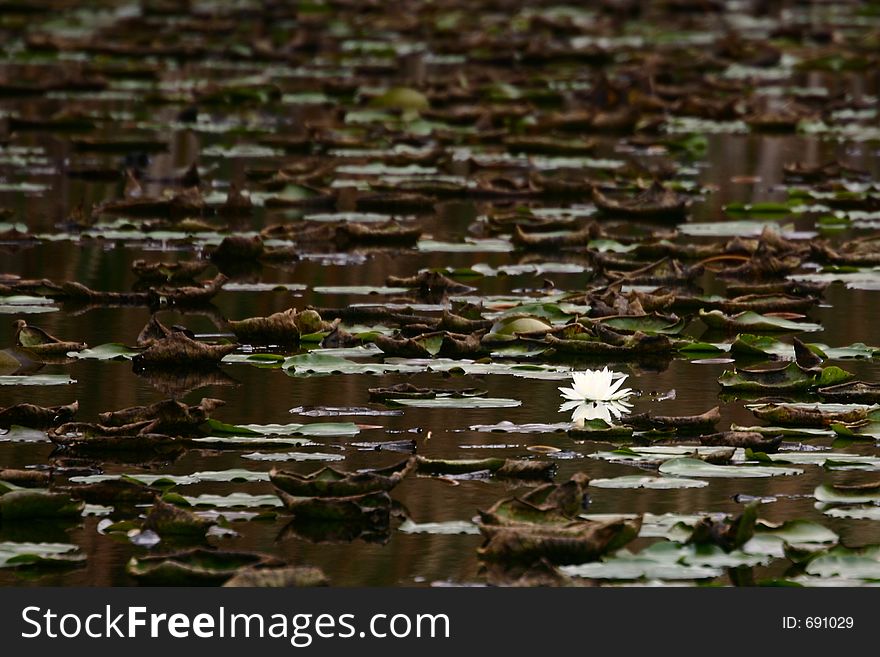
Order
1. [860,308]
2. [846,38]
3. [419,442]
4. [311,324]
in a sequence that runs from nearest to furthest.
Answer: [419,442] < [311,324] < [860,308] < [846,38]

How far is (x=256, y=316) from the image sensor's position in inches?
237

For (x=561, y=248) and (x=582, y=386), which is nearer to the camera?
(x=582, y=386)

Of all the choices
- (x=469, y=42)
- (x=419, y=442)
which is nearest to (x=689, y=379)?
(x=419, y=442)

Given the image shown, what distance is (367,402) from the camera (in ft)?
16.1

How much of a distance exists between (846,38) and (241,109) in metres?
7.74

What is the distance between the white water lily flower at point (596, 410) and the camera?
4703 mm

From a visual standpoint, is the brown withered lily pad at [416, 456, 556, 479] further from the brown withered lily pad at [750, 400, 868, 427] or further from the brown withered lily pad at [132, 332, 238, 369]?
the brown withered lily pad at [132, 332, 238, 369]

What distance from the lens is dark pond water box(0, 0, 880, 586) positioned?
3.79 m

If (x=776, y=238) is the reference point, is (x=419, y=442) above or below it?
below

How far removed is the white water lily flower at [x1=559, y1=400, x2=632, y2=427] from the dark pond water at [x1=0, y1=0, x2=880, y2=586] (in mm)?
49

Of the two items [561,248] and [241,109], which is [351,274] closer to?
[561,248]

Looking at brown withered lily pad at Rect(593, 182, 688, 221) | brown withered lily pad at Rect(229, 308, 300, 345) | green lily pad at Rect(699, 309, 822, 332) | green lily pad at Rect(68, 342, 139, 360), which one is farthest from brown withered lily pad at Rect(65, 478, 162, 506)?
brown withered lily pad at Rect(593, 182, 688, 221)

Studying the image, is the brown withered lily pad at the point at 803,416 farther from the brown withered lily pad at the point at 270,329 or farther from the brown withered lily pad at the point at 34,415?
the brown withered lily pad at the point at 34,415

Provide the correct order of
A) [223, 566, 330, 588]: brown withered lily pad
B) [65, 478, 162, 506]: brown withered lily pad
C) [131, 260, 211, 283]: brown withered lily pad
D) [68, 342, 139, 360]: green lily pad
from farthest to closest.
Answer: [131, 260, 211, 283]: brown withered lily pad
[68, 342, 139, 360]: green lily pad
[65, 478, 162, 506]: brown withered lily pad
[223, 566, 330, 588]: brown withered lily pad
